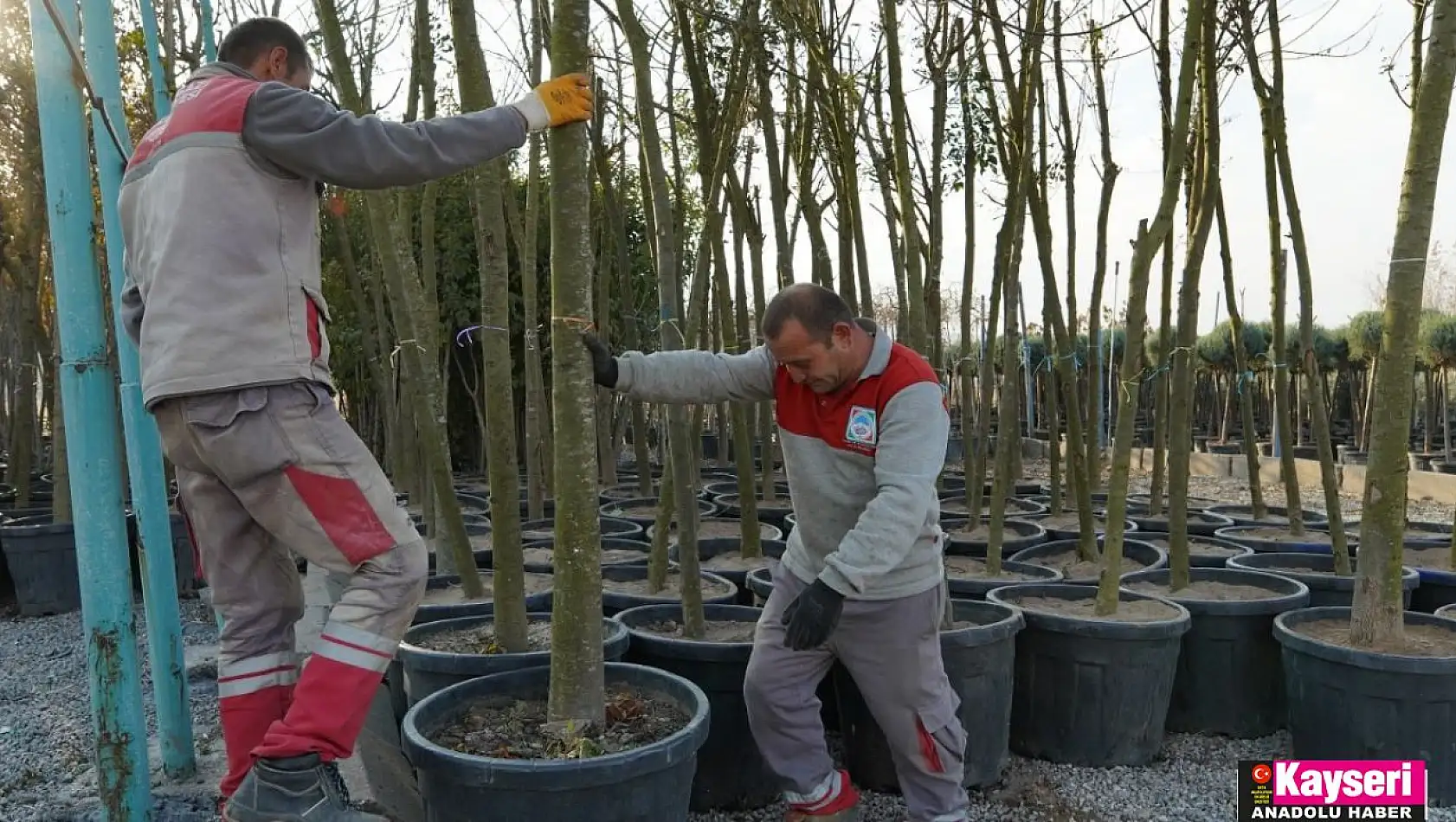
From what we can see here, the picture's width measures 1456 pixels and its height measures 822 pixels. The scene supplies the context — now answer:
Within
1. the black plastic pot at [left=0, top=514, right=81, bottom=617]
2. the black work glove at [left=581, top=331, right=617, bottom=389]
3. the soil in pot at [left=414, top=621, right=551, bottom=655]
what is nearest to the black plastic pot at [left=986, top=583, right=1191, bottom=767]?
the soil in pot at [left=414, top=621, right=551, bottom=655]

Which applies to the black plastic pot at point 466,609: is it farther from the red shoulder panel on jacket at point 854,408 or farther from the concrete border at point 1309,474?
the concrete border at point 1309,474

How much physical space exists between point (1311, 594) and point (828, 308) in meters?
2.63

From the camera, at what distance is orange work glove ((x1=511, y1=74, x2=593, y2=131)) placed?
2230 millimetres

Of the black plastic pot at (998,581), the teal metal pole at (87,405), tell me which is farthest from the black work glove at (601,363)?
the black plastic pot at (998,581)

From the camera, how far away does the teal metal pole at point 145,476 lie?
2.54 m

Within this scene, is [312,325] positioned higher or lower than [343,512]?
higher

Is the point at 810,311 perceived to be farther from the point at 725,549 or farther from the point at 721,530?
the point at 721,530

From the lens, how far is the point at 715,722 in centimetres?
307

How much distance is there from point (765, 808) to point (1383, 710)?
175 centimetres

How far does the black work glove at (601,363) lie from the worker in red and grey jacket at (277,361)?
0.54 meters

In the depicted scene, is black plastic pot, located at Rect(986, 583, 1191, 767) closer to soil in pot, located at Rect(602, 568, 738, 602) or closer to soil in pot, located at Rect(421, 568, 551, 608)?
soil in pot, located at Rect(602, 568, 738, 602)

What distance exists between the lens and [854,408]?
2.73 meters

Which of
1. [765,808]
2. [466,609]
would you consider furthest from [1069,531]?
[466,609]

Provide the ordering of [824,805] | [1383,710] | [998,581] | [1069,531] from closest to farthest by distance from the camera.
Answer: [824,805] → [1383,710] → [998,581] → [1069,531]
